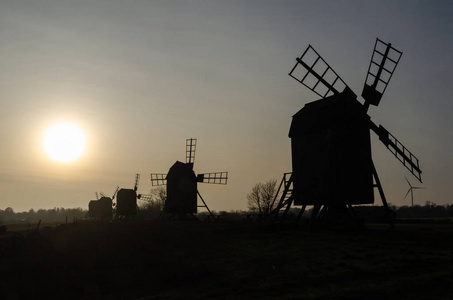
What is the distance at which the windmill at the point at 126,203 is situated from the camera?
6322cm

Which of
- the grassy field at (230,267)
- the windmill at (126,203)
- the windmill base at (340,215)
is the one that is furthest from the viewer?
the windmill at (126,203)

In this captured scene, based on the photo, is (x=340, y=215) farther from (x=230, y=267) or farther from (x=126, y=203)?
(x=126, y=203)

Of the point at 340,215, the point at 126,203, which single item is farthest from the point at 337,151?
the point at 126,203

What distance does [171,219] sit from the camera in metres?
47.1

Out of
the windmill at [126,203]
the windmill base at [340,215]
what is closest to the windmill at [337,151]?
the windmill base at [340,215]

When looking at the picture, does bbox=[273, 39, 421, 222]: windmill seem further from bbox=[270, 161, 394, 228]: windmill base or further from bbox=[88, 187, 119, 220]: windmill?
bbox=[88, 187, 119, 220]: windmill

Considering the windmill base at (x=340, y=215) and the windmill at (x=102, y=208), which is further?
the windmill at (x=102, y=208)

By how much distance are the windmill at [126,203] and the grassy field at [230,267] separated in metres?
42.0

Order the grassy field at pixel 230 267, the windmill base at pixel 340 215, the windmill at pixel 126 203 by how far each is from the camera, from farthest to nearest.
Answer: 1. the windmill at pixel 126 203
2. the windmill base at pixel 340 215
3. the grassy field at pixel 230 267

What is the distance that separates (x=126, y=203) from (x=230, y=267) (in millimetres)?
51361

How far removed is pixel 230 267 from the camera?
1540cm

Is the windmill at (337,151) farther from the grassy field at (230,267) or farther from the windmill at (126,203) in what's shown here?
the windmill at (126,203)

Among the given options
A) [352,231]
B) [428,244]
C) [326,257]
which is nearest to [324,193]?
[352,231]

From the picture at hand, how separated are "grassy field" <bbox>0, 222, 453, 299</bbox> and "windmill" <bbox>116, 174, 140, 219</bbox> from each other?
42.0 m
